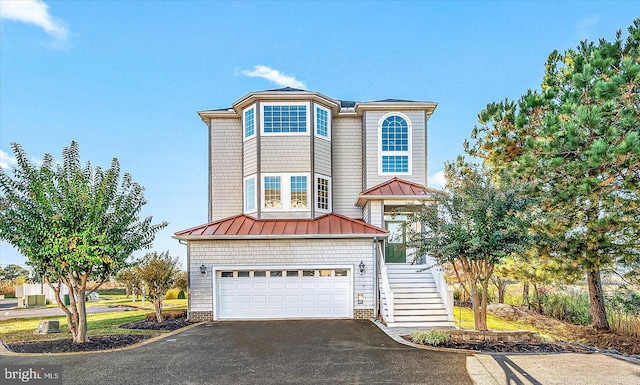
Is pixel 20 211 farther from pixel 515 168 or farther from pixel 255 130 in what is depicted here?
pixel 515 168

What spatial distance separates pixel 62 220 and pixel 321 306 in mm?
8609

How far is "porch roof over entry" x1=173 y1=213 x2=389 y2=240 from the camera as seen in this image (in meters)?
14.0

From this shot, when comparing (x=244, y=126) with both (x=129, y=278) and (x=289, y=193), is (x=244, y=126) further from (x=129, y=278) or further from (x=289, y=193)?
(x=129, y=278)

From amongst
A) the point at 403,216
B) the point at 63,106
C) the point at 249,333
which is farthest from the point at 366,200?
A: the point at 63,106

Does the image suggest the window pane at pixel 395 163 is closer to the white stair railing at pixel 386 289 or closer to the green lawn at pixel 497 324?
the white stair railing at pixel 386 289

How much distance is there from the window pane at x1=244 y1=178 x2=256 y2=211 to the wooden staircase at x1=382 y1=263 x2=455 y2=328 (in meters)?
6.19

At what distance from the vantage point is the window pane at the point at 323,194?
16109 millimetres

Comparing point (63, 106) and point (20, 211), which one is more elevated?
point (63, 106)

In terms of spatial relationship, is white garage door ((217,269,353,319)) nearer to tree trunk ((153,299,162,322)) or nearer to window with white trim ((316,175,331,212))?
tree trunk ((153,299,162,322))

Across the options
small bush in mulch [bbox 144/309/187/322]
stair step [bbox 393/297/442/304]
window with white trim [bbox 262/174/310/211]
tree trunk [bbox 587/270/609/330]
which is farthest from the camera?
window with white trim [bbox 262/174/310/211]

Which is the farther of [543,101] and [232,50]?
[232,50]

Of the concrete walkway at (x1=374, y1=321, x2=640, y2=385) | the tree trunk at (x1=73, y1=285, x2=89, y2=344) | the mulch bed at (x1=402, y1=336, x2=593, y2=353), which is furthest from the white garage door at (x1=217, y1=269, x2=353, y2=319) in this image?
the concrete walkway at (x1=374, y1=321, x2=640, y2=385)

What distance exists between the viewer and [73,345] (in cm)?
953

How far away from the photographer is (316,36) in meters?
17.3
